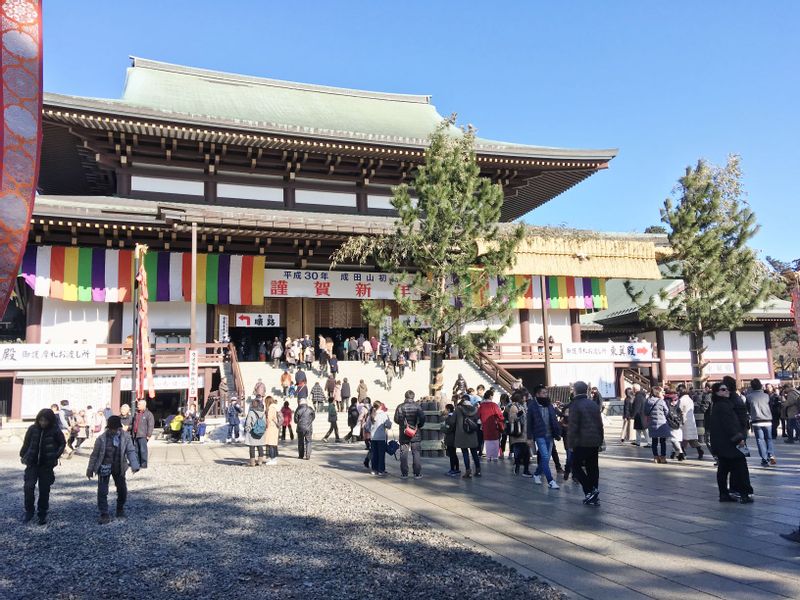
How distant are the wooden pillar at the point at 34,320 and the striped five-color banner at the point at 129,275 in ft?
2.95

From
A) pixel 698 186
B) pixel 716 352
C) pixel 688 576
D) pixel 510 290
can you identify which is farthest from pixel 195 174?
pixel 716 352

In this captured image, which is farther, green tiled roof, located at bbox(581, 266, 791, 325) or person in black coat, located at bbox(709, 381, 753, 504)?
green tiled roof, located at bbox(581, 266, 791, 325)

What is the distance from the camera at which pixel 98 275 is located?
2050cm

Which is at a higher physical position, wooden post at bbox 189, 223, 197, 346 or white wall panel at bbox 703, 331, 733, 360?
wooden post at bbox 189, 223, 197, 346

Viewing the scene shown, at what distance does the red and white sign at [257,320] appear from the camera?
77.4 feet

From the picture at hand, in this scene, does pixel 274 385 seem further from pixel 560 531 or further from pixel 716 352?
pixel 716 352

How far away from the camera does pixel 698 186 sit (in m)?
20.5

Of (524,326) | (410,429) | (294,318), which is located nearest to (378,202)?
(294,318)

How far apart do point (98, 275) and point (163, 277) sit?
7.00 feet

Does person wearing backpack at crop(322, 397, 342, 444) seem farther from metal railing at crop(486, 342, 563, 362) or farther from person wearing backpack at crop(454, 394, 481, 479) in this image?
metal railing at crop(486, 342, 563, 362)

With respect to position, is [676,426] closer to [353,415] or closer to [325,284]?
[353,415]

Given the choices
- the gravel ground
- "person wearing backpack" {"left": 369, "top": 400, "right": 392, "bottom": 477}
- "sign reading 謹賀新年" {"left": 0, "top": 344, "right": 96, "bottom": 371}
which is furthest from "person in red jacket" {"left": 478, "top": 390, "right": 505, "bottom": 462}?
"sign reading 謹賀新年" {"left": 0, "top": 344, "right": 96, "bottom": 371}

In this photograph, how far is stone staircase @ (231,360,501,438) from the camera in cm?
2036

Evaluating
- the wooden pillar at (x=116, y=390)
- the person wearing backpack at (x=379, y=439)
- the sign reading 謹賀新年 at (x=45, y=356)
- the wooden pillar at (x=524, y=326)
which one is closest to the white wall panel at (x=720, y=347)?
the wooden pillar at (x=524, y=326)
